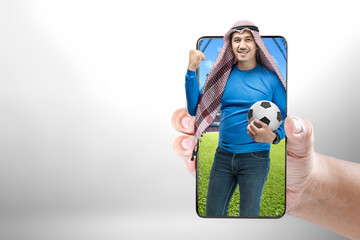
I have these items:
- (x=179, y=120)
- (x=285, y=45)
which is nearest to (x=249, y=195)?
(x=179, y=120)

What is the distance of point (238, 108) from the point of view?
1.47m

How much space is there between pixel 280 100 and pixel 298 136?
0.16 meters

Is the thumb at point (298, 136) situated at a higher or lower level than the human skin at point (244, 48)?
lower

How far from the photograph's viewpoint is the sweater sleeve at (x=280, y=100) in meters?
1.48

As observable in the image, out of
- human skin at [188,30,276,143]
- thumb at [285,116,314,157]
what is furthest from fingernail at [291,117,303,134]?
human skin at [188,30,276,143]

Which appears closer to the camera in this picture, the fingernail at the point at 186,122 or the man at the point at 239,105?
the man at the point at 239,105

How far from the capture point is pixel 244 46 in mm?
1470

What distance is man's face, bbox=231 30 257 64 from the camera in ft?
4.83

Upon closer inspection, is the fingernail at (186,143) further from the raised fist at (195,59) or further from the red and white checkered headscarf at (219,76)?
the raised fist at (195,59)

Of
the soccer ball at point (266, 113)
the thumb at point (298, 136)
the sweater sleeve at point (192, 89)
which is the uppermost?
the sweater sleeve at point (192, 89)

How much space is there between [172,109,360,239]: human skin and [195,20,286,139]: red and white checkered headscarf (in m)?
0.16

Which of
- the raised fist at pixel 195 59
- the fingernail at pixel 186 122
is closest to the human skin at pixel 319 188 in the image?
the fingernail at pixel 186 122

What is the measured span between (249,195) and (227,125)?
28 cm

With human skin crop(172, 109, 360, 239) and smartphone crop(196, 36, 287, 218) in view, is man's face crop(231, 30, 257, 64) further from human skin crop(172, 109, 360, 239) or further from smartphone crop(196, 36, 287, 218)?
human skin crop(172, 109, 360, 239)
